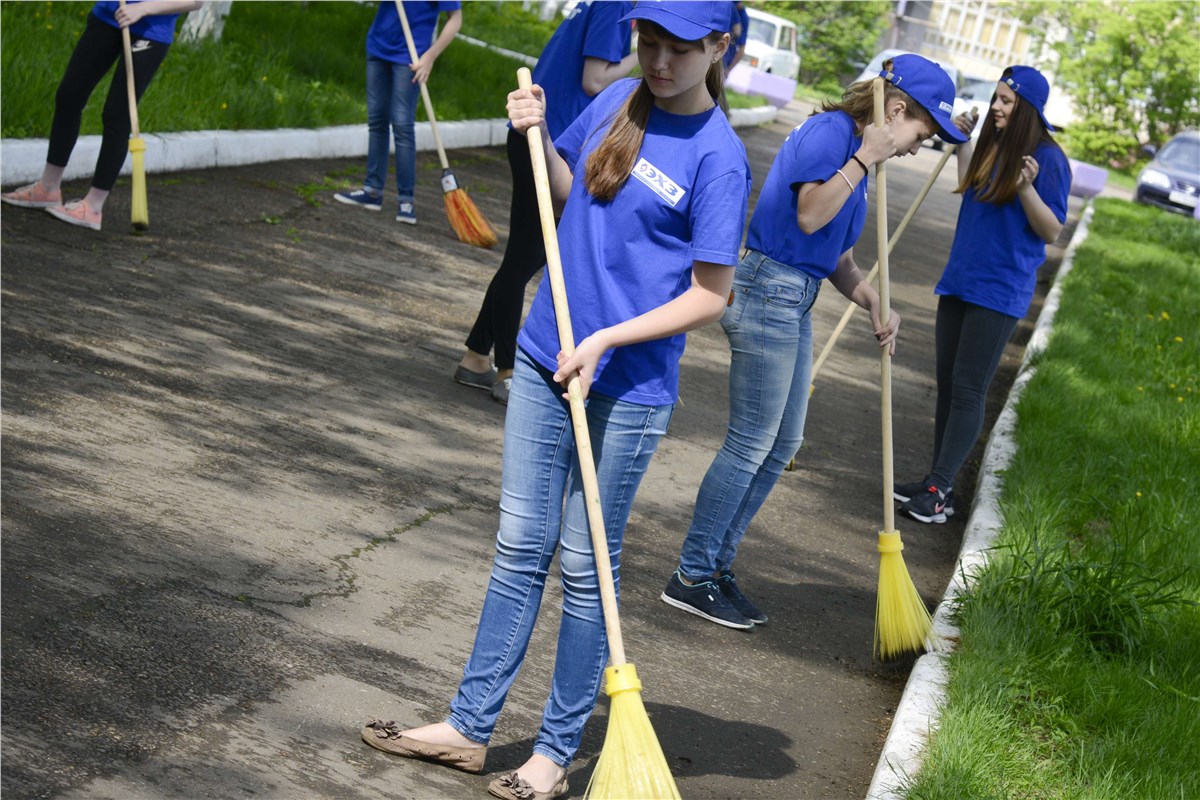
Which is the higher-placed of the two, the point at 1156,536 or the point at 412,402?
the point at 1156,536

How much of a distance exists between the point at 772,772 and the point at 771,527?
2.18 meters

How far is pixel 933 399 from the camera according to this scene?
912 cm

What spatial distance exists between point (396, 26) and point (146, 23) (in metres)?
2.06

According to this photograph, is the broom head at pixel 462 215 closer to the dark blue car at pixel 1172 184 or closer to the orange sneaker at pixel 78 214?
the orange sneaker at pixel 78 214

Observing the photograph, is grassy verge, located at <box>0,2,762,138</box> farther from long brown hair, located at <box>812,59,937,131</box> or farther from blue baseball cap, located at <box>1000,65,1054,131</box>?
long brown hair, located at <box>812,59,937,131</box>

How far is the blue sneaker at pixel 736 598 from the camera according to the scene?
4.96 meters

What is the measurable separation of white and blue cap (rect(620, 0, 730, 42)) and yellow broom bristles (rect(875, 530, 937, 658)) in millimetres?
2269

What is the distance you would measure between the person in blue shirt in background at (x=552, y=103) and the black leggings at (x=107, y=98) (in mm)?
2374

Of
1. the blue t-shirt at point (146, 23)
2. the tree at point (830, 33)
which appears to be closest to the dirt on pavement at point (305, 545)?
the blue t-shirt at point (146, 23)

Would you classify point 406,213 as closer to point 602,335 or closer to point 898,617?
point 898,617

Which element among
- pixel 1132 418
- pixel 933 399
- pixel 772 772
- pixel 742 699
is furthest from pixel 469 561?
pixel 933 399

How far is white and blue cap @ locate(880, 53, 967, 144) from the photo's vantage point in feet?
15.2

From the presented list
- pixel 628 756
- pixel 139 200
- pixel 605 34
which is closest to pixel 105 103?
pixel 139 200

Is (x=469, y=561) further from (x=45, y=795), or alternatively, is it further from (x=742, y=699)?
(x=45, y=795)
